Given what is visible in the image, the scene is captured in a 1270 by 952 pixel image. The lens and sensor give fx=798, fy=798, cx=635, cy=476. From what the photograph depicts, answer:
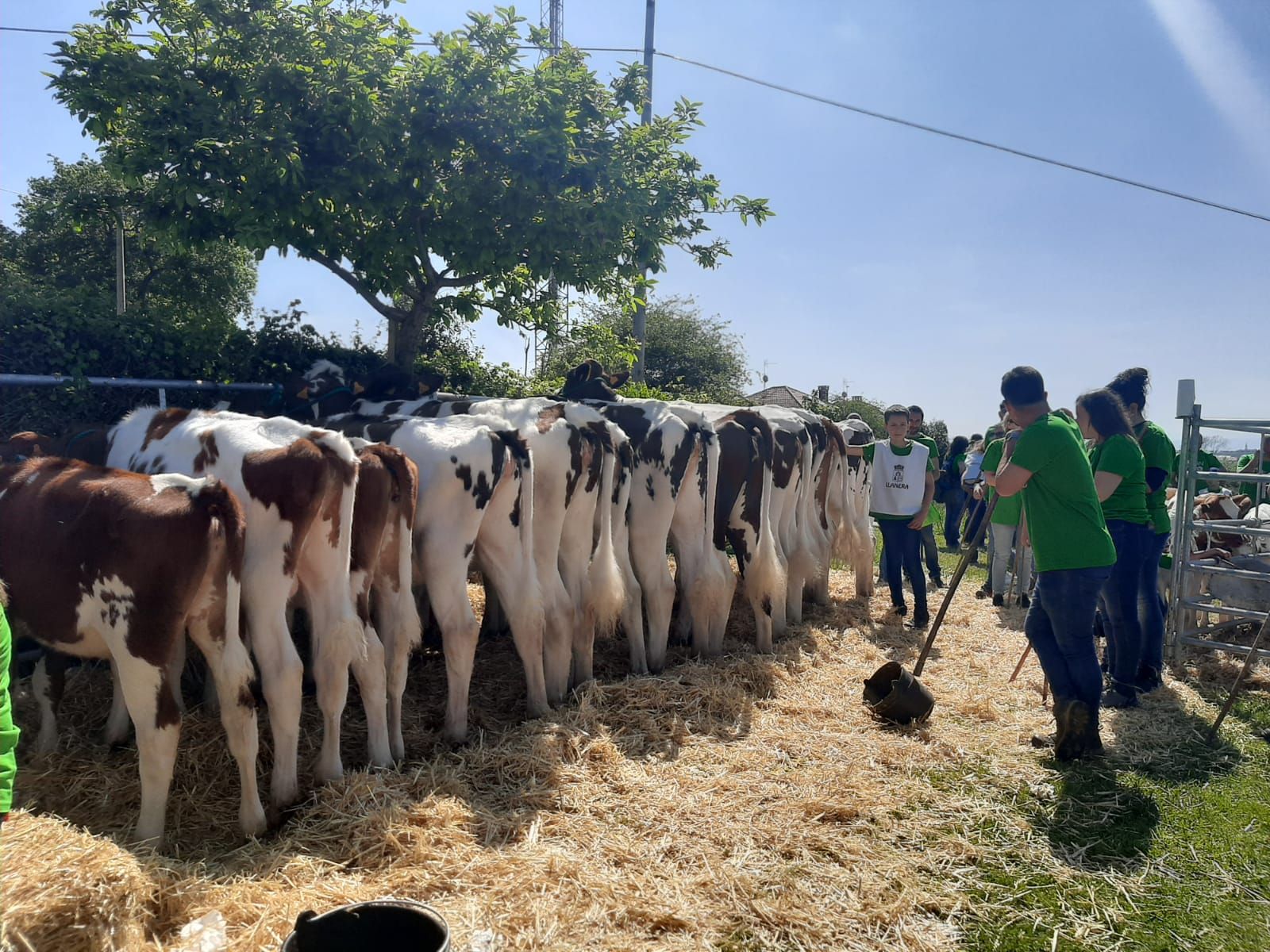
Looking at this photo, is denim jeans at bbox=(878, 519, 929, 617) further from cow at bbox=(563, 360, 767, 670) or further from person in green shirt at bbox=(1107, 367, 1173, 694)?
person in green shirt at bbox=(1107, 367, 1173, 694)

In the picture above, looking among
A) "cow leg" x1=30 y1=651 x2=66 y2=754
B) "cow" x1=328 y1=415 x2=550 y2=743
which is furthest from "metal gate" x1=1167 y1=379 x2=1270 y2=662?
"cow leg" x1=30 y1=651 x2=66 y2=754

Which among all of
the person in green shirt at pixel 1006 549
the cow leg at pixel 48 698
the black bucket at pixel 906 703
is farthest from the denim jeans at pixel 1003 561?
the cow leg at pixel 48 698

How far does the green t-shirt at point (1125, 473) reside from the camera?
18.9 feet

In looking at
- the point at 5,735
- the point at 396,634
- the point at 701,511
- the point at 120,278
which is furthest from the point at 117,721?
the point at 120,278

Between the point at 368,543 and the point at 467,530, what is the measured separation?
75 centimetres

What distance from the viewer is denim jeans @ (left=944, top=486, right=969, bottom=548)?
1468 centimetres

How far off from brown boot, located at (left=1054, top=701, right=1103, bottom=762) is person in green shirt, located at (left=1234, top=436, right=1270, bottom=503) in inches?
181

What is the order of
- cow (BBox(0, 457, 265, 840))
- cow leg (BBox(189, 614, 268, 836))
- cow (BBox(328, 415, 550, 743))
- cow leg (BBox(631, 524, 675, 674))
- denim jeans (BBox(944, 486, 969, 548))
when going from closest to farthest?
cow (BBox(0, 457, 265, 840)) < cow leg (BBox(189, 614, 268, 836)) < cow (BBox(328, 415, 550, 743)) < cow leg (BBox(631, 524, 675, 674)) < denim jeans (BBox(944, 486, 969, 548))

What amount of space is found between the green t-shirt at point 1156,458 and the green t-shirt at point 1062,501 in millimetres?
1809

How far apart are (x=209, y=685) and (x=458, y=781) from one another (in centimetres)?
202

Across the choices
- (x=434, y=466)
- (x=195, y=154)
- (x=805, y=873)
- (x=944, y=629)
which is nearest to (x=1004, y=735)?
(x=805, y=873)

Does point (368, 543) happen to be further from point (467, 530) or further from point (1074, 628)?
point (1074, 628)

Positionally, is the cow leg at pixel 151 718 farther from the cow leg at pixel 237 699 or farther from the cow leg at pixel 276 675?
the cow leg at pixel 276 675

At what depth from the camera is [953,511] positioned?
14.8m
